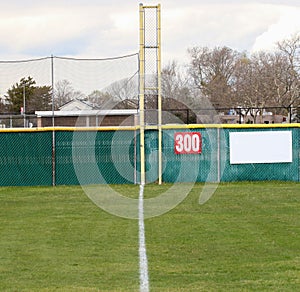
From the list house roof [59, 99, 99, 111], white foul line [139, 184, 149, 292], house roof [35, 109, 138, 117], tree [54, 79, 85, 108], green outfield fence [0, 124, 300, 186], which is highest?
tree [54, 79, 85, 108]

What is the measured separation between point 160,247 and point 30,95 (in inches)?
875

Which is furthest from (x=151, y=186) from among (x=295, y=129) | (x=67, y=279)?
(x=67, y=279)

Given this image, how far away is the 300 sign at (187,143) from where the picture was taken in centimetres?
2294

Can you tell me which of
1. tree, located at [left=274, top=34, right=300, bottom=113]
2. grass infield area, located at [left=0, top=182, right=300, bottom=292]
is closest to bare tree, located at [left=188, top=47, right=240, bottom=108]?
tree, located at [left=274, top=34, right=300, bottom=113]

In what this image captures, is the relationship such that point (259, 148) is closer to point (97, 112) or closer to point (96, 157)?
point (96, 157)

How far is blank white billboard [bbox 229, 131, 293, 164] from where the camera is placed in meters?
23.2

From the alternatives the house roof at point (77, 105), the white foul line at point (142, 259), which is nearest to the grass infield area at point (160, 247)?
the white foul line at point (142, 259)

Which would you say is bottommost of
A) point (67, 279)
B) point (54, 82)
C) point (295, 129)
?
point (67, 279)

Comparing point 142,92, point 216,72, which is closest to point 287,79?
point 216,72

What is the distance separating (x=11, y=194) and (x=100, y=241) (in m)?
9.58

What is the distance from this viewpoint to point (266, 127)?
23578 millimetres

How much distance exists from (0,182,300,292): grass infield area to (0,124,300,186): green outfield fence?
5.21m

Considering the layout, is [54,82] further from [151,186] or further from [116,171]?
[151,186]

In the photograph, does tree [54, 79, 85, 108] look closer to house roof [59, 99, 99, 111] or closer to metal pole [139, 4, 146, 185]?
house roof [59, 99, 99, 111]
